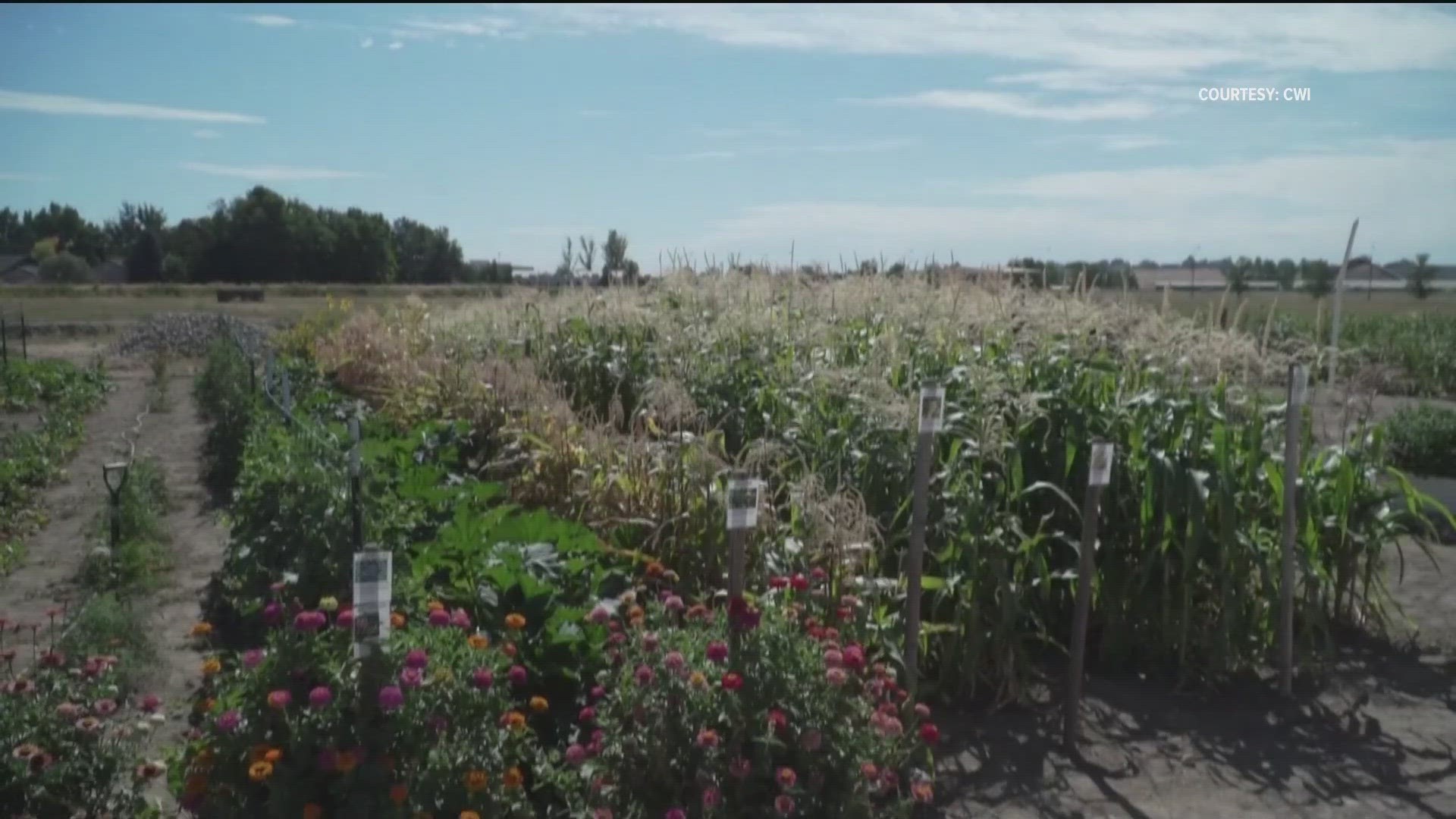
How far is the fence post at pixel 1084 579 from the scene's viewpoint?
15.5 ft

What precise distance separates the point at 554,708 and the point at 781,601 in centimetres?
84

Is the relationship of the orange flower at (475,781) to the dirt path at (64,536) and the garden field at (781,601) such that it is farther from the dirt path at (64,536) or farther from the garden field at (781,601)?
the dirt path at (64,536)

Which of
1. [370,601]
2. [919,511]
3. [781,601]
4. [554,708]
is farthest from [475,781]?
[919,511]

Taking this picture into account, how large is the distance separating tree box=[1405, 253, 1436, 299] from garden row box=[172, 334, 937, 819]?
28988 mm

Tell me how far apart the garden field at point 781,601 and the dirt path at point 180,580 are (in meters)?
0.04

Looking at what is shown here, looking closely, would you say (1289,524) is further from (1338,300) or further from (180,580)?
(180,580)

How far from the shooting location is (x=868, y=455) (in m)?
5.84

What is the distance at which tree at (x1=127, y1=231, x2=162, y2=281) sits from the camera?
2439cm

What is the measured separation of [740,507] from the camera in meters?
3.92

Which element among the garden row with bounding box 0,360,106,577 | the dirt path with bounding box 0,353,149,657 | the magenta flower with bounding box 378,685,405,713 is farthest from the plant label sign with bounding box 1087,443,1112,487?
the garden row with bounding box 0,360,106,577

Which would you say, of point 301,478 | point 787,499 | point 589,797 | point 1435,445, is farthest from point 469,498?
point 1435,445

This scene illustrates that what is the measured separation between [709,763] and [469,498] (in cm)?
278

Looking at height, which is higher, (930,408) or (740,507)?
(930,408)

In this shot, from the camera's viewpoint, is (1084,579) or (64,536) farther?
(64,536)
